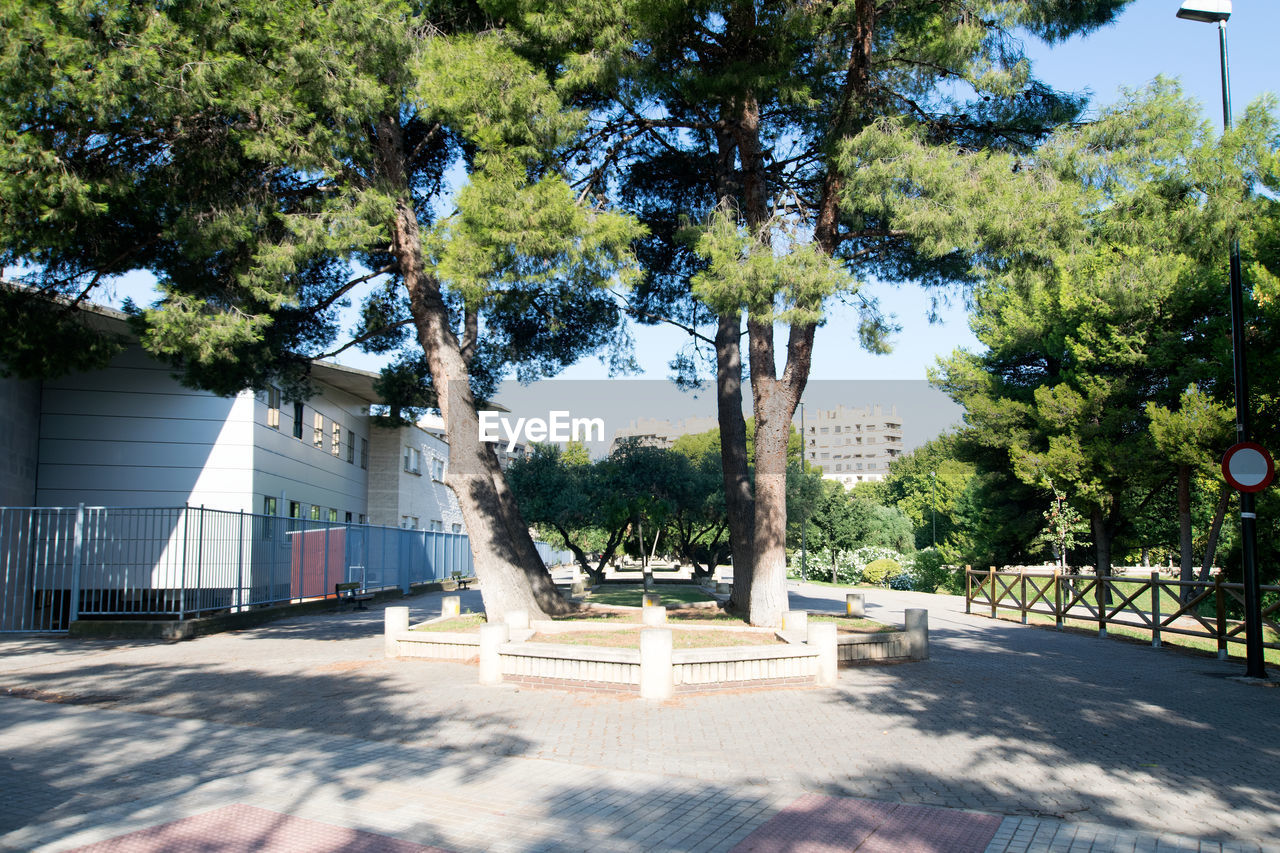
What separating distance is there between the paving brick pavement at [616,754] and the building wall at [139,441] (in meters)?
11.5

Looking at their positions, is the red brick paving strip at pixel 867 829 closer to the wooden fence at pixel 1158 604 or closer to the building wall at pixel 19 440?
the wooden fence at pixel 1158 604

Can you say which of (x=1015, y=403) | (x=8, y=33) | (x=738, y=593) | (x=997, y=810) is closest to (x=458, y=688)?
(x=997, y=810)

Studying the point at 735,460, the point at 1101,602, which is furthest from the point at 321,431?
the point at 1101,602

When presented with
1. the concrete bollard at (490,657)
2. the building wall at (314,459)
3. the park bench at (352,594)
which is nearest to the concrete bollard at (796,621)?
the concrete bollard at (490,657)

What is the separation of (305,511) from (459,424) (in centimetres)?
1591

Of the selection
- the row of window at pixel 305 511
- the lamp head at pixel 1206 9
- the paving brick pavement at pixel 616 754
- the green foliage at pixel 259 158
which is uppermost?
the lamp head at pixel 1206 9

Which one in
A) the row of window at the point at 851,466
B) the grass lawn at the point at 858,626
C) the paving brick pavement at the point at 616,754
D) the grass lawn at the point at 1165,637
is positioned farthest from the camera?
the row of window at the point at 851,466

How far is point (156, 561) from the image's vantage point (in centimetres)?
1647

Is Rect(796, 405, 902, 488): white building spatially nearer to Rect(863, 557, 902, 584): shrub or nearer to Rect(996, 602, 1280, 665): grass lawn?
Rect(863, 557, 902, 584): shrub

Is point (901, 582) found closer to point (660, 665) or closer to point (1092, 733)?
point (660, 665)

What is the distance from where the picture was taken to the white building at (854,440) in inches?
7003

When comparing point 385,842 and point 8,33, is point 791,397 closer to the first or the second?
point 385,842

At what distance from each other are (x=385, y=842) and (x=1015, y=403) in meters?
29.8

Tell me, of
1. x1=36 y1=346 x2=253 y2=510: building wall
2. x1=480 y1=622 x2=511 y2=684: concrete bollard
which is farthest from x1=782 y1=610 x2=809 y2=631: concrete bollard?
x1=36 y1=346 x2=253 y2=510: building wall
